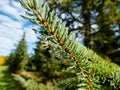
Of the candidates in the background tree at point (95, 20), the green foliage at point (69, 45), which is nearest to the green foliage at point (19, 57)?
the background tree at point (95, 20)

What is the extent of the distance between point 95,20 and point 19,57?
54.7 ft

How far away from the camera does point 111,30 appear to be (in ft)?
57.0

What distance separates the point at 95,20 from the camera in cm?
1702

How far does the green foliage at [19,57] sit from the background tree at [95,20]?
14.7m

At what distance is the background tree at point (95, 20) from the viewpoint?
1522 cm

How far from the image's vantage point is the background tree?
49.9 ft

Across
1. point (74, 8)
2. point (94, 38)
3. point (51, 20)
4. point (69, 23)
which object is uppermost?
point (74, 8)

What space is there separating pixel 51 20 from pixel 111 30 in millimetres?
17449

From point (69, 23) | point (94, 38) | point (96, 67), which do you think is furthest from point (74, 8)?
point (96, 67)

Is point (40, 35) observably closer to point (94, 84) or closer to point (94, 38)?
point (94, 84)

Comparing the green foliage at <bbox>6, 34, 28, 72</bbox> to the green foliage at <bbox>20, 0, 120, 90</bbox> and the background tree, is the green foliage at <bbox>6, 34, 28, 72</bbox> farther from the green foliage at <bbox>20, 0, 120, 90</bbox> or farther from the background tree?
the green foliage at <bbox>20, 0, 120, 90</bbox>

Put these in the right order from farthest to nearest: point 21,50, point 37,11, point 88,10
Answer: point 21,50 < point 88,10 < point 37,11

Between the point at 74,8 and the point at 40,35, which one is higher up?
the point at 74,8

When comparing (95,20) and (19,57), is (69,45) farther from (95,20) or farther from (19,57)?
(19,57)
